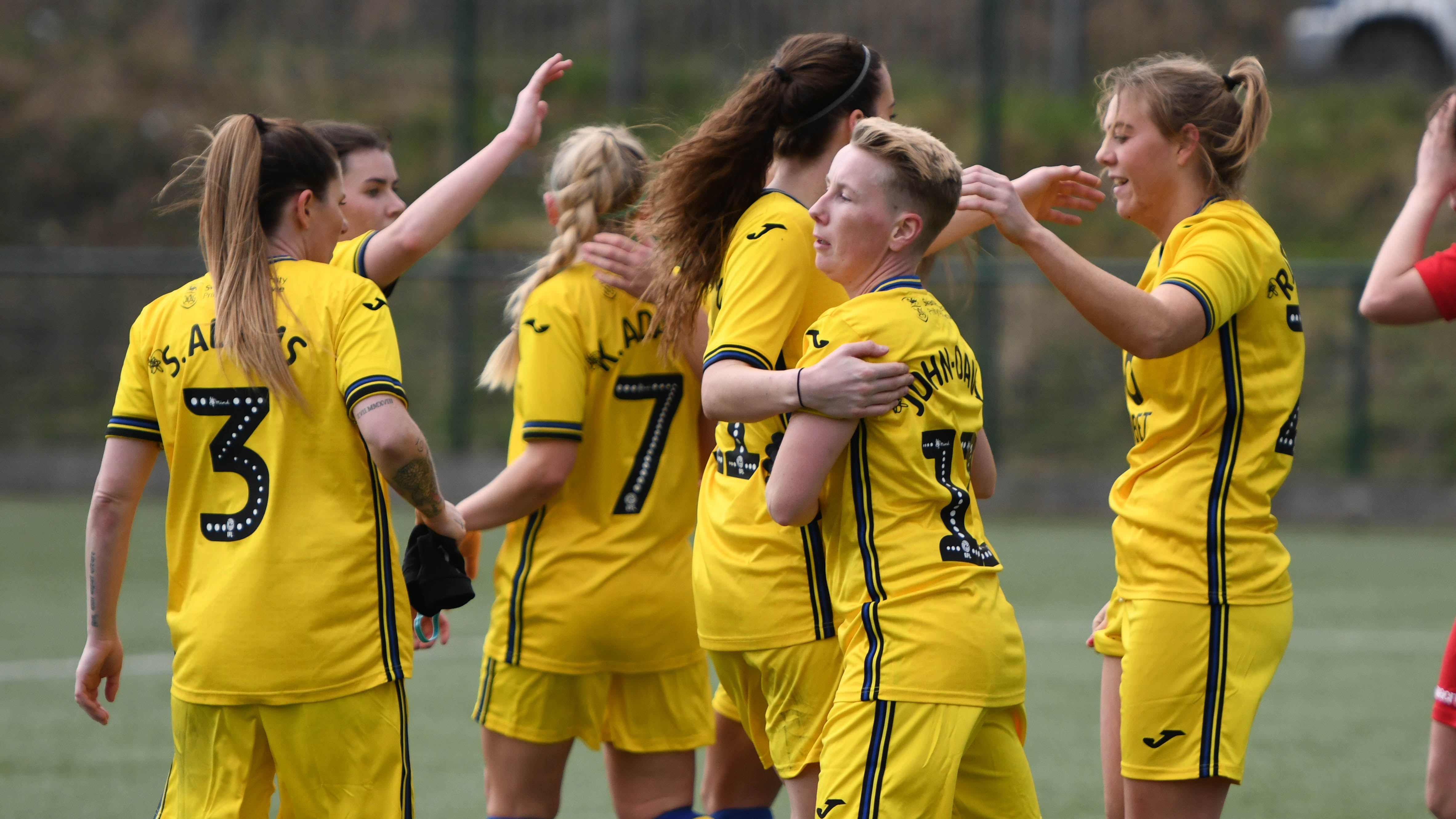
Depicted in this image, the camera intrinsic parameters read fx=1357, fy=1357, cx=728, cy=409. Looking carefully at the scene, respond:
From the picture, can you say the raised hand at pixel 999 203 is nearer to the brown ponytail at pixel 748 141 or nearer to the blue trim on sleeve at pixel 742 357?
the brown ponytail at pixel 748 141

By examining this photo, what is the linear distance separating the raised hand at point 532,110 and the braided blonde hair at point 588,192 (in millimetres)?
294

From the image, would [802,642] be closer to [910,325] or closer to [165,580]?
[910,325]

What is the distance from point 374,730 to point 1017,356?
32.0 ft

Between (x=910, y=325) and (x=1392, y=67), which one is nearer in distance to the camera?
(x=910, y=325)

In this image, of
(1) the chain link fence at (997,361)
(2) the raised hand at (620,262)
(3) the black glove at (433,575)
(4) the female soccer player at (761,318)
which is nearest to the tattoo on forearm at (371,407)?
(3) the black glove at (433,575)

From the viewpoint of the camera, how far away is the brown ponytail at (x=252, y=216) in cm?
268

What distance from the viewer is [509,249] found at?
13.2 metres

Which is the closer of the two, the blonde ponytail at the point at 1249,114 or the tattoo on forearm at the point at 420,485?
the tattoo on forearm at the point at 420,485

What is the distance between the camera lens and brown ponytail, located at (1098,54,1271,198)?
305 centimetres

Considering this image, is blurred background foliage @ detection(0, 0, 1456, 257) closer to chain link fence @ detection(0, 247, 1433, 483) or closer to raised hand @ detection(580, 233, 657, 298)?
chain link fence @ detection(0, 247, 1433, 483)

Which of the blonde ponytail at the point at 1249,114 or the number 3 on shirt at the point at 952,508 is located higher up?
the blonde ponytail at the point at 1249,114

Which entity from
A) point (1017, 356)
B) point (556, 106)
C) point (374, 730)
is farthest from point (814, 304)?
point (556, 106)

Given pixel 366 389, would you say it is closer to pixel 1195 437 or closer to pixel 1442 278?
pixel 1195 437

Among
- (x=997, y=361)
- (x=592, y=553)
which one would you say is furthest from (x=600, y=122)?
(x=592, y=553)
